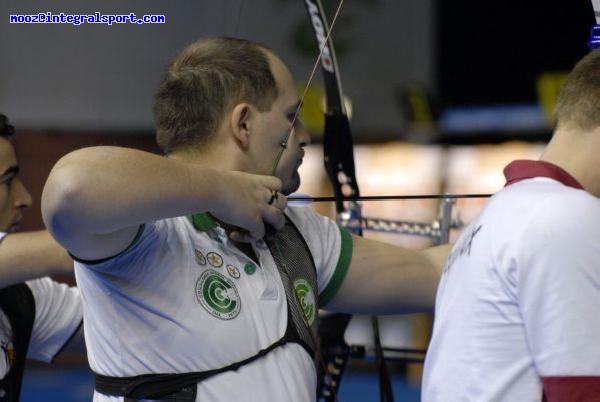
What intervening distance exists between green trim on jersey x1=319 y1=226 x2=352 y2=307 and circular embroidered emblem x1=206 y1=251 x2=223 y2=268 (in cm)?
26

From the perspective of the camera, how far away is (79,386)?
221 inches

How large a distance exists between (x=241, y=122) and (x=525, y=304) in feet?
2.03

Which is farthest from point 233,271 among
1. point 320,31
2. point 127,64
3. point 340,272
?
point 127,64

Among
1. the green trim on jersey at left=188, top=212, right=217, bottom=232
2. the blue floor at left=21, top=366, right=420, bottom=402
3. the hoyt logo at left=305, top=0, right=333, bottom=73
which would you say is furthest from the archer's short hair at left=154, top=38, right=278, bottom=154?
the blue floor at left=21, top=366, right=420, bottom=402

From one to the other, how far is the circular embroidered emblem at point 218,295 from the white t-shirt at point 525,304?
328 mm

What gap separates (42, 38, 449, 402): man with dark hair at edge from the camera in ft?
4.76

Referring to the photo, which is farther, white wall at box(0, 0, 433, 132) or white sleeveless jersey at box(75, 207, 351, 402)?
white wall at box(0, 0, 433, 132)

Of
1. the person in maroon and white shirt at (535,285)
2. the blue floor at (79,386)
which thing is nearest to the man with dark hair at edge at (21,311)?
the person in maroon and white shirt at (535,285)

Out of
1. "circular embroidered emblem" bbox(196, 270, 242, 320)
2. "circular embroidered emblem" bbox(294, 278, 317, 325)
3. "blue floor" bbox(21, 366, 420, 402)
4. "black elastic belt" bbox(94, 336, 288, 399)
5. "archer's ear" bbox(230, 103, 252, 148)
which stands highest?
"archer's ear" bbox(230, 103, 252, 148)

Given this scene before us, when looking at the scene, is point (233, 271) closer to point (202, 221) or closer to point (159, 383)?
point (202, 221)

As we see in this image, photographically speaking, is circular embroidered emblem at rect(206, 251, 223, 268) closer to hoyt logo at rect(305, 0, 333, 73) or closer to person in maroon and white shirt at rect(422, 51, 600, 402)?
person in maroon and white shirt at rect(422, 51, 600, 402)

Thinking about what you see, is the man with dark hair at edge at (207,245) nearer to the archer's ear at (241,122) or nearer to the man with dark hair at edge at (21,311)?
the archer's ear at (241,122)

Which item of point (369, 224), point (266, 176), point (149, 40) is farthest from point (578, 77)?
point (149, 40)

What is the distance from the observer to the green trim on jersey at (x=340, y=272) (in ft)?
5.92
